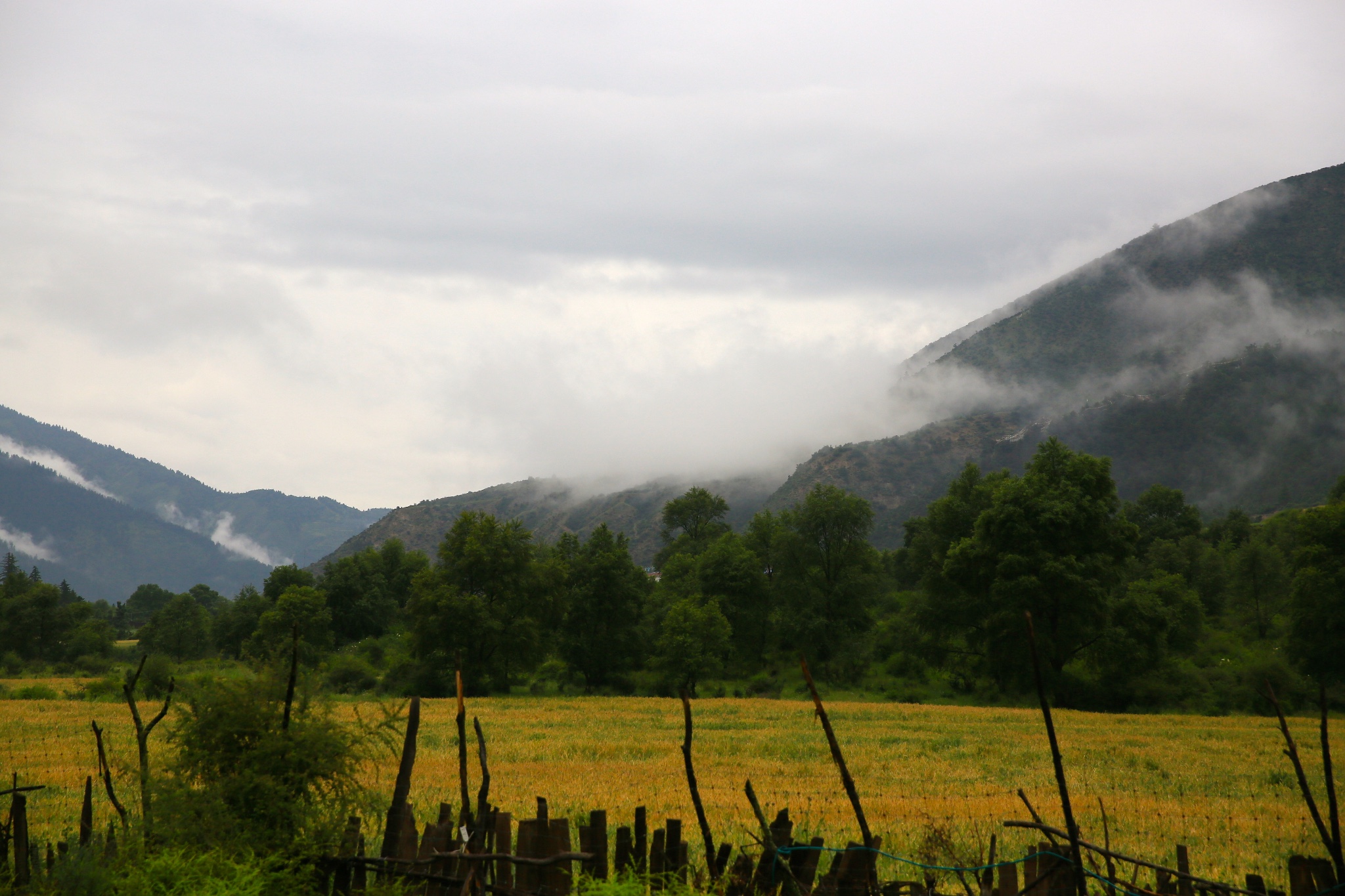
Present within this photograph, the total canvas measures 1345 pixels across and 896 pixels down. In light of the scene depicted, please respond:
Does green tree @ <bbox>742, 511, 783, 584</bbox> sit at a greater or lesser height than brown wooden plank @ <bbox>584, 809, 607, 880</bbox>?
greater

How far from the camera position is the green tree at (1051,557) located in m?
41.6

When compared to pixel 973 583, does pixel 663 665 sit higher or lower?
lower

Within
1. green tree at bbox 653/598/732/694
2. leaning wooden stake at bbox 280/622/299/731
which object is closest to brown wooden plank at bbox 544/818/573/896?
leaning wooden stake at bbox 280/622/299/731

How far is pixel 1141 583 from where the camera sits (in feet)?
167

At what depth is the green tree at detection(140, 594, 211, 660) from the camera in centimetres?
8969

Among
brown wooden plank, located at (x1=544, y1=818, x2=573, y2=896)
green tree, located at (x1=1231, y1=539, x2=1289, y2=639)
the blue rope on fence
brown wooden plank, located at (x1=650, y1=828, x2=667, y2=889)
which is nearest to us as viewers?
the blue rope on fence

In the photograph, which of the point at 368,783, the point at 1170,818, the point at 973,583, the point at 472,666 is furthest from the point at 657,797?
the point at 472,666

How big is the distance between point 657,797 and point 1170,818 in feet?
30.8

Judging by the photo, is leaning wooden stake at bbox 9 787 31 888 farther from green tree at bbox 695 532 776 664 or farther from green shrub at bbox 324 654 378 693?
green tree at bbox 695 532 776 664

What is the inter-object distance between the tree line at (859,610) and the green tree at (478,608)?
14 centimetres

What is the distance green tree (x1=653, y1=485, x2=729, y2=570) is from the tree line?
456 centimetres

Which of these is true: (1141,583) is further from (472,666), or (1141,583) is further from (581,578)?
(472,666)

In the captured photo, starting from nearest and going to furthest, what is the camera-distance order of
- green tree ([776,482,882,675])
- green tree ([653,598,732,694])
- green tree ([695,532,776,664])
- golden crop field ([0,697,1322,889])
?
golden crop field ([0,697,1322,889])
green tree ([653,598,732,694])
green tree ([776,482,882,675])
green tree ([695,532,776,664])

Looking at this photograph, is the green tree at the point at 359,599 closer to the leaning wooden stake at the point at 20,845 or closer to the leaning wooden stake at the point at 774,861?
the leaning wooden stake at the point at 20,845
